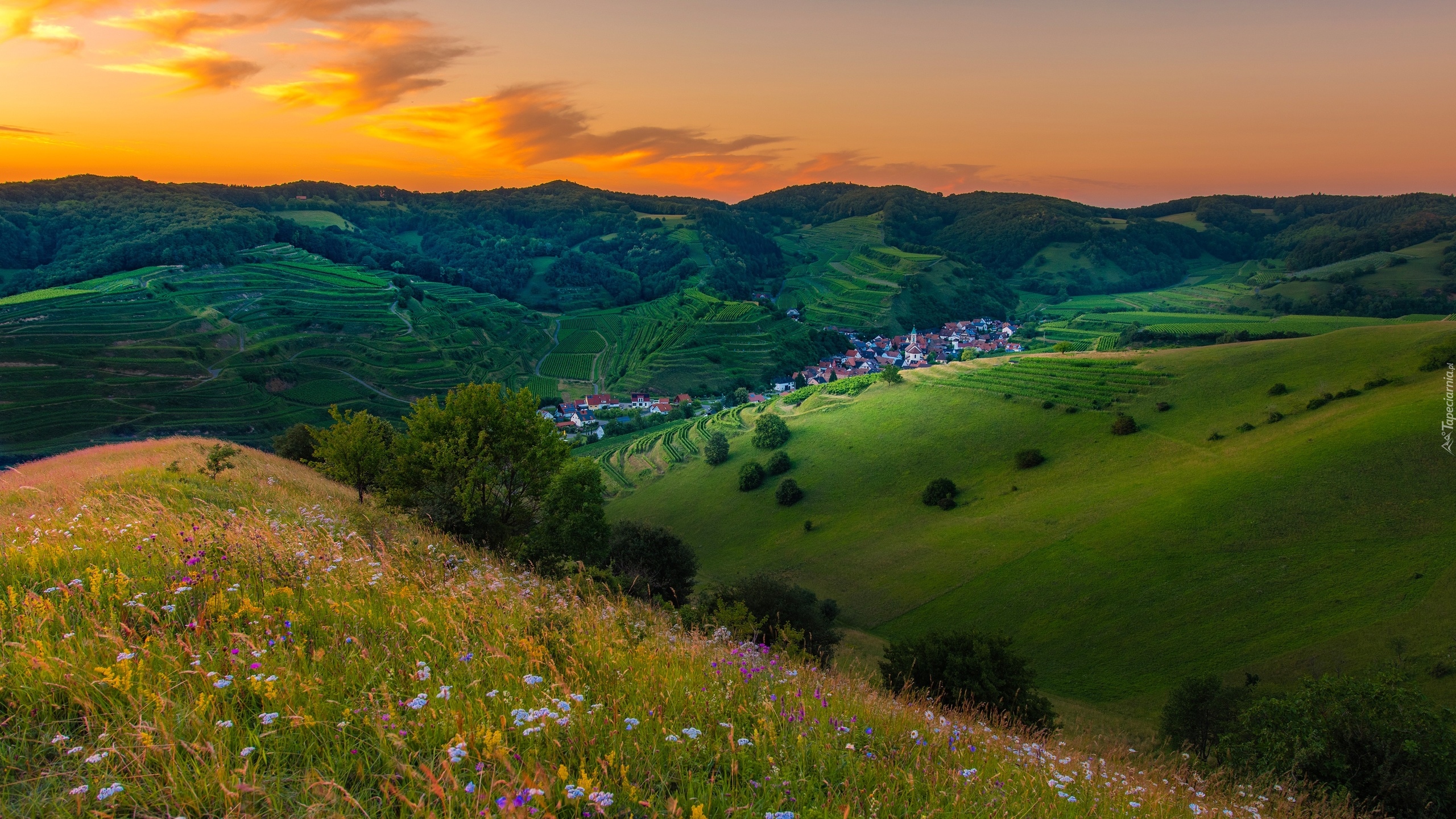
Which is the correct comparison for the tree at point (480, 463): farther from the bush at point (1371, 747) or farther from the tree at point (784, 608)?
the bush at point (1371, 747)

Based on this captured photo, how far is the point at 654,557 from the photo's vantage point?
36.7 meters

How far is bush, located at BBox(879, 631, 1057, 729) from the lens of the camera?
63.8 feet

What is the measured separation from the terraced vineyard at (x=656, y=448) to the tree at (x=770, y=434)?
9.14 meters

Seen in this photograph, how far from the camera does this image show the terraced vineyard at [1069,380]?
63219 mm

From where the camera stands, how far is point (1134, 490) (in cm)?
Answer: 4578

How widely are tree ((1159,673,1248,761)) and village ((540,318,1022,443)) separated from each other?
71427mm

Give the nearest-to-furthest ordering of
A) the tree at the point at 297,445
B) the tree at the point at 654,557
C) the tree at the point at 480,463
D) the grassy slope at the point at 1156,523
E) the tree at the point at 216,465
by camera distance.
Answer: the tree at the point at 216,465 < the tree at the point at 480,463 < the grassy slope at the point at 1156,523 < the tree at the point at 654,557 < the tree at the point at 297,445

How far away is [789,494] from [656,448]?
106 ft

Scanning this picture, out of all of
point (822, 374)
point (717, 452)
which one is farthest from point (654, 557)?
point (822, 374)

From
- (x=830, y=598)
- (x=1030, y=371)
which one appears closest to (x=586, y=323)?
(x=1030, y=371)

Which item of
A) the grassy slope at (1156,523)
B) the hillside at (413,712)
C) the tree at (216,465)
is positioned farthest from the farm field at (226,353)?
the hillside at (413,712)

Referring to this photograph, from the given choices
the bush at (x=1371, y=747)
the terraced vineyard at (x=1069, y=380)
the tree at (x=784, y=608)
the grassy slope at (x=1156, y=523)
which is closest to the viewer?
the bush at (x=1371, y=747)

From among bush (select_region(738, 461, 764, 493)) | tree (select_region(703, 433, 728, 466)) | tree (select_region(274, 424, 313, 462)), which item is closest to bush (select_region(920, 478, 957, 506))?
bush (select_region(738, 461, 764, 493))

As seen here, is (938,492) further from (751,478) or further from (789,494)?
(751,478)
